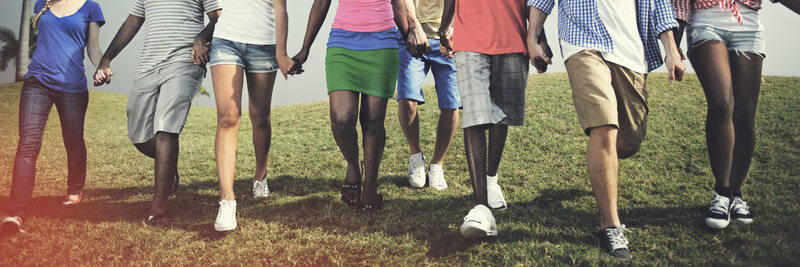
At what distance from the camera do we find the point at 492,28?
3.36 metres

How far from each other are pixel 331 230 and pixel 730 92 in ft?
10.5

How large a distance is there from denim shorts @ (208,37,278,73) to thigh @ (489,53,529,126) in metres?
1.93

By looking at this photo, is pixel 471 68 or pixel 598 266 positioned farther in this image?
pixel 471 68

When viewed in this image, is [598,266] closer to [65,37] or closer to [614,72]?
[614,72]

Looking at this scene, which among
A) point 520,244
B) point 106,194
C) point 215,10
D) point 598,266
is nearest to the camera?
point 598,266

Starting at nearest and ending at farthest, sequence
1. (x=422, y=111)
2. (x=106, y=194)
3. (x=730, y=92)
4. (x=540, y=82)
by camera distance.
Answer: (x=730, y=92)
(x=106, y=194)
(x=422, y=111)
(x=540, y=82)

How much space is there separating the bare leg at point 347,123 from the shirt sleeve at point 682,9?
2.64 meters

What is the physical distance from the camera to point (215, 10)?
394 cm

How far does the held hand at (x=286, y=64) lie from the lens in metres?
3.75

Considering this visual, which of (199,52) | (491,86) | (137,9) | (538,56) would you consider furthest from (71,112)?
(538,56)

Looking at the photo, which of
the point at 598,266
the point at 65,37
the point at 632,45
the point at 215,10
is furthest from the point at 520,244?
the point at 65,37

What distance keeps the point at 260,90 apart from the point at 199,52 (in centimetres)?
58

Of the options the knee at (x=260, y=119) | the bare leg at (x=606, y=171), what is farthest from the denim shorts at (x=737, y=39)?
the knee at (x=260, y=119)

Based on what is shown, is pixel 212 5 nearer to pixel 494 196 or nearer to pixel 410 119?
pixel 410 119
